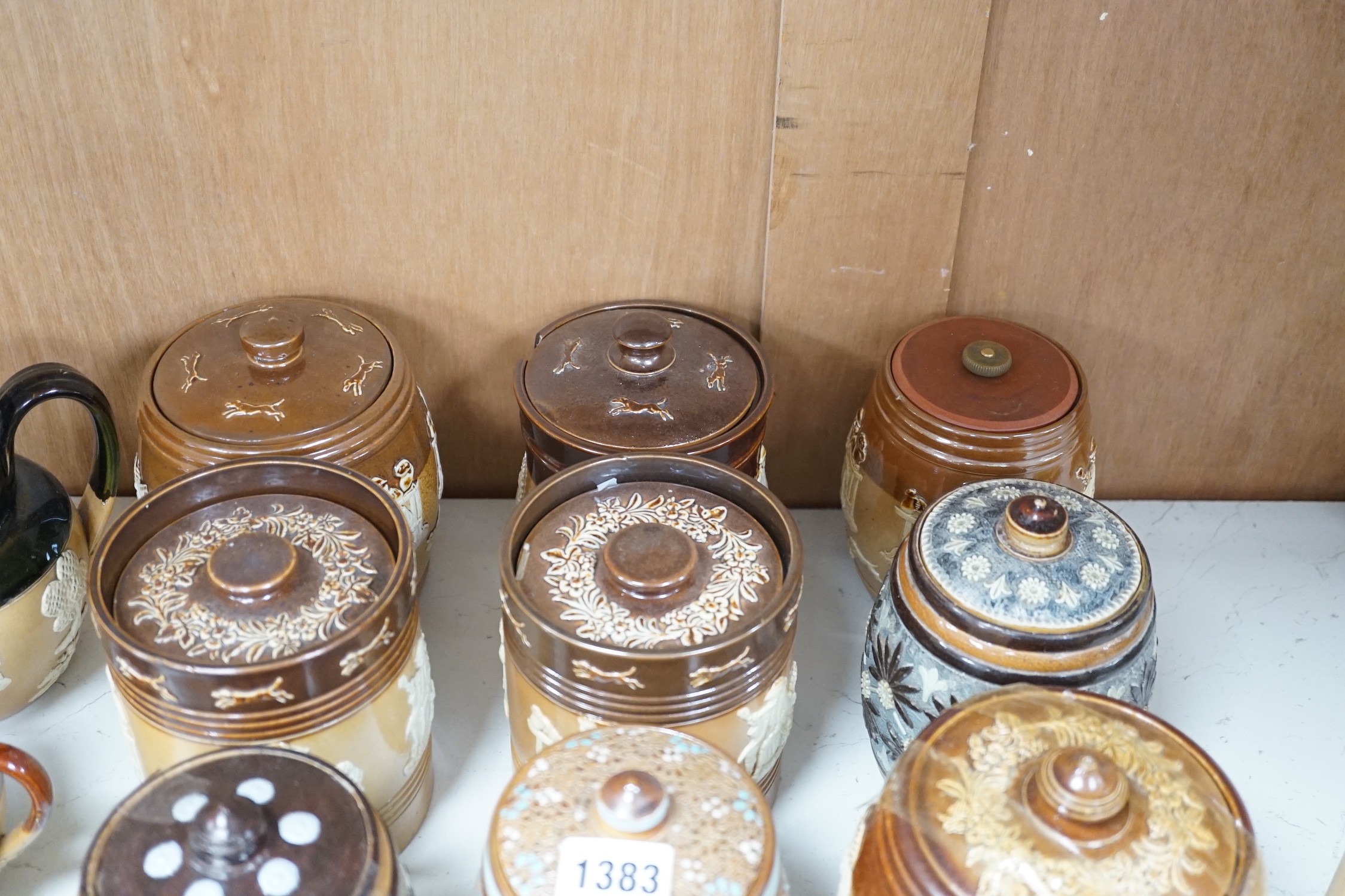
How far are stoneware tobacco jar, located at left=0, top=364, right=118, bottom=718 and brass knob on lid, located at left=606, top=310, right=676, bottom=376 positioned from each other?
0.55 m

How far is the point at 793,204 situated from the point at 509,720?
639 millimetres

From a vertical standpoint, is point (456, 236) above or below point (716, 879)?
above

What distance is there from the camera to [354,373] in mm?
1190

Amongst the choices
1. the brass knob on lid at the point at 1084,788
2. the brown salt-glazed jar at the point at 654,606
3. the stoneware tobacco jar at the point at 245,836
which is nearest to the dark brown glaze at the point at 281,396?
the brown salt-glazed jar at the point at 654,606

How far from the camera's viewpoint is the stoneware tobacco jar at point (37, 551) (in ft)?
3.60

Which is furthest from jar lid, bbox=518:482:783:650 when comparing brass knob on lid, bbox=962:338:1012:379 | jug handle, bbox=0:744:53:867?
jug handle, bbox=0:744:53:867

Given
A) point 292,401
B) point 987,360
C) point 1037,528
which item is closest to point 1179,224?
point 987,360

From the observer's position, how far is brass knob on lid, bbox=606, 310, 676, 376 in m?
1.20

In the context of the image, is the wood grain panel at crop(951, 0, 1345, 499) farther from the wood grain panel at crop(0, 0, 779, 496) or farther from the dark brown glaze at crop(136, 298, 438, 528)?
the dark brown glaze at crop(136, 298, 438, 528)

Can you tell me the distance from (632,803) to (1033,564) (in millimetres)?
433

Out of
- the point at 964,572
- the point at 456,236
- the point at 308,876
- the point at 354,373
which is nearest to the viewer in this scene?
the point at 308,876

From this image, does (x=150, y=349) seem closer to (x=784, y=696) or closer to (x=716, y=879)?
(x=784, y=696)

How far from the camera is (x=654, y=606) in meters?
0.96

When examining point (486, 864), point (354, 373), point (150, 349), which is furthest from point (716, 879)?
point (150, 349)
